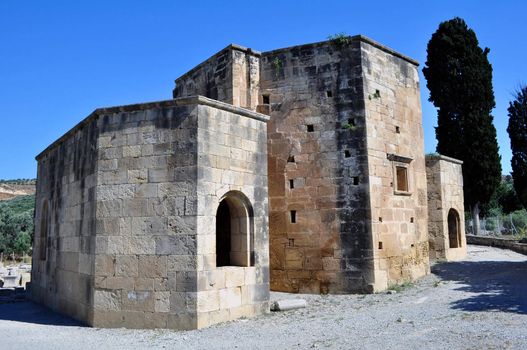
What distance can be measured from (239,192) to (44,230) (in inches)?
262

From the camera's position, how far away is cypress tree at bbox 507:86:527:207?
696 inches

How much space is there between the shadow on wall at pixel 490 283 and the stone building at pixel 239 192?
1381mm

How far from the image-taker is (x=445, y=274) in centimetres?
1323

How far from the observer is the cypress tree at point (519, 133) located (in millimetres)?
17688

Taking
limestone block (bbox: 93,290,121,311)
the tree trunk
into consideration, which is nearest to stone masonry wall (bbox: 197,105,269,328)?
limestone block (bbox: 93,290,121,311)

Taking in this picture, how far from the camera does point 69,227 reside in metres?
9.77

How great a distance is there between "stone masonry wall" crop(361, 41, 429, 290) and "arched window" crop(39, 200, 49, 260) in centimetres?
874

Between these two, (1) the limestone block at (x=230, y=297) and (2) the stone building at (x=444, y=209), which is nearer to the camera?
(1) the limestone block at (x=230, y=297)

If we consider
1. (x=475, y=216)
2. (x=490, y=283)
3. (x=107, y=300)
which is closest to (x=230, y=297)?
(x=107, y=300)

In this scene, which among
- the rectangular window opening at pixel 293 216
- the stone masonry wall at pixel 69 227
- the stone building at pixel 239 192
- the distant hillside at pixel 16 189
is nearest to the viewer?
the stone building at pixel 239 192

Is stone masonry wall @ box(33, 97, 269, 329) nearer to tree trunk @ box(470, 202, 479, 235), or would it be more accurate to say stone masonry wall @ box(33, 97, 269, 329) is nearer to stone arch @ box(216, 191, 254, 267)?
stone arch @ box(216, 191, 254, 267)

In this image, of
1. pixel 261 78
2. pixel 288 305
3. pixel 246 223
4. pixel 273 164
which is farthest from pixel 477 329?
pixel 261 78

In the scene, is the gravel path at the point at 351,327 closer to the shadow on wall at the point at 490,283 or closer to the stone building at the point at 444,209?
the shadow on wall at the point at 490,283

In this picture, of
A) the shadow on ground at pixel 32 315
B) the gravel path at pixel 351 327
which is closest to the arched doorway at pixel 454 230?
the gravel path at pixel 351 327
